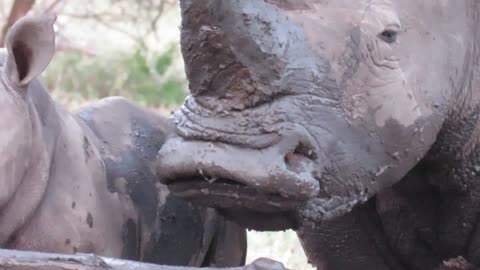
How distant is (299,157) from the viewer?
2283 millimetres

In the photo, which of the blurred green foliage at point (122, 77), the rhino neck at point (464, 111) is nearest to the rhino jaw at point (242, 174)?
the rhino neck at point (464, 111)

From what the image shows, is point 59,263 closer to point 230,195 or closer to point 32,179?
point 230,195

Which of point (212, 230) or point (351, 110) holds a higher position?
point (351, 110)

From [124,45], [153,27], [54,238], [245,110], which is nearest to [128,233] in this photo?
[54,238]

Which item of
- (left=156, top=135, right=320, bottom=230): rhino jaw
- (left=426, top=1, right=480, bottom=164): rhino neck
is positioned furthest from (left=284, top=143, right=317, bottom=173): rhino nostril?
(left=426, top=1, right=480, bottom=164): rhino neck

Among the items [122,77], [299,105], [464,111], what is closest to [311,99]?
[299,105]

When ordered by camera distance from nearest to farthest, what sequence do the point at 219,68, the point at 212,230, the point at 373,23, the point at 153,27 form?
1. the point at 219,68
2. the point at 373,23
3. the point at 212,230
4. the point at 153,27

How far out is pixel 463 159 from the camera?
2869 mm

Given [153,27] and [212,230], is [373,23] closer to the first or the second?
[212,230]

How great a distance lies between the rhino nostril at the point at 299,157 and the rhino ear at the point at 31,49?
54 centimetres

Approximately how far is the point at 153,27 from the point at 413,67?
566 centimetres

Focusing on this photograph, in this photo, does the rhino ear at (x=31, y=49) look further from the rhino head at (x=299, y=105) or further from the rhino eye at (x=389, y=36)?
the rhino eye at (x=389, y=36)

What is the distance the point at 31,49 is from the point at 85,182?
0.36m

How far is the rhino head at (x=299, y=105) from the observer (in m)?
2.26
